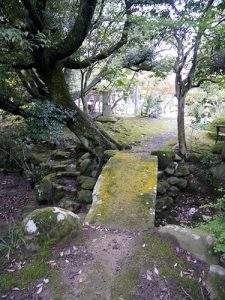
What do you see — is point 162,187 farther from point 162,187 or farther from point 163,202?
point 163,202

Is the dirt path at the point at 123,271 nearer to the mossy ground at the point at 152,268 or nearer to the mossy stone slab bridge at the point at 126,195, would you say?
the mossy ground at the point at 152,268

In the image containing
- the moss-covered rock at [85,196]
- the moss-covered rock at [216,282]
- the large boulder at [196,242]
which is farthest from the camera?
the moss-covered rock at [85,196]

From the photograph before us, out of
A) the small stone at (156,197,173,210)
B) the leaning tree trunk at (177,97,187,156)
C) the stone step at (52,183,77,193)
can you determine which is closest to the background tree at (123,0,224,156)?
the leaning tree trunk at (177,97,187,156)

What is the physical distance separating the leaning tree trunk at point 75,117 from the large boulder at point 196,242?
348 cm

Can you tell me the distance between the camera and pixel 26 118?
6.25m

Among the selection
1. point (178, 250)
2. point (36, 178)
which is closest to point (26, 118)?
point (36, 178)

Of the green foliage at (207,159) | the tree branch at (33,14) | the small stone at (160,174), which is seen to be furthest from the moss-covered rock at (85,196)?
the tree branch at (33,14)

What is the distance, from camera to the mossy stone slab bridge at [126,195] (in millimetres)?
3932

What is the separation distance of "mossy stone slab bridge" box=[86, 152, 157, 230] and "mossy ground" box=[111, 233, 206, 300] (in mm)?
557

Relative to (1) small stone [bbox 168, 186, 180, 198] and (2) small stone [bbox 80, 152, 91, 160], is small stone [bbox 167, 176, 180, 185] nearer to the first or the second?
(1) small stone [bbox 168, 186, 180, 198]

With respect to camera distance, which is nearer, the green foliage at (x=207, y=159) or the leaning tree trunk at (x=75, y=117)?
the leaning tree trunk at (x=75, y=117)

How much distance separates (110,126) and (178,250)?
24.6 feet

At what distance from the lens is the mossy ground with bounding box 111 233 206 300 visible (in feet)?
8.82

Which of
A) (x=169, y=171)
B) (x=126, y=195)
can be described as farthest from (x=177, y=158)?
(x=126, y=195)
